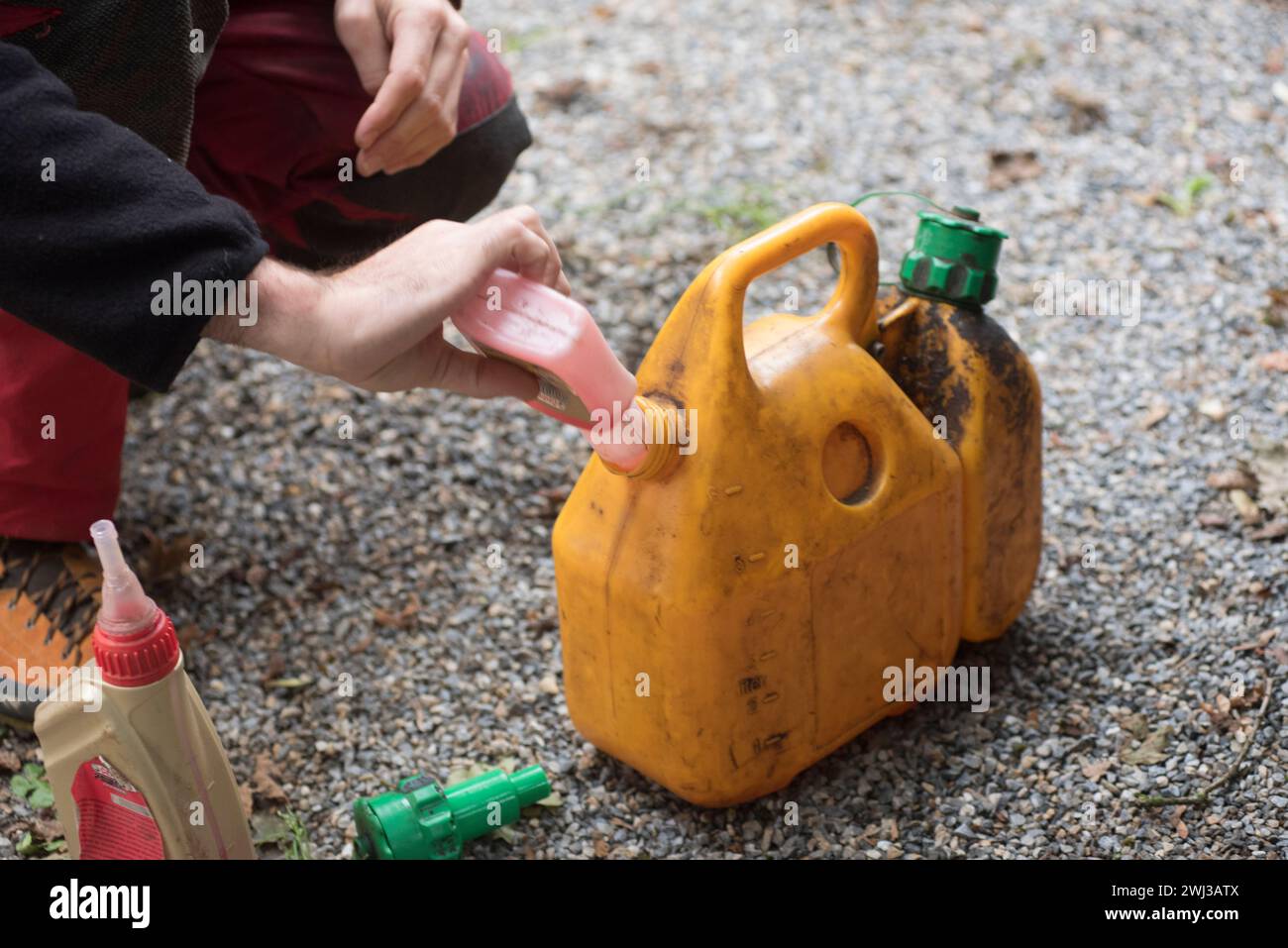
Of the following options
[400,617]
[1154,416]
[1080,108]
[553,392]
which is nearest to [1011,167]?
[1080,108]

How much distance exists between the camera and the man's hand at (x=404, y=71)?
1.41m

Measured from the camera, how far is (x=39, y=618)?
153 cm

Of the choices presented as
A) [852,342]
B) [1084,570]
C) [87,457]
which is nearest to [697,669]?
[852,342]

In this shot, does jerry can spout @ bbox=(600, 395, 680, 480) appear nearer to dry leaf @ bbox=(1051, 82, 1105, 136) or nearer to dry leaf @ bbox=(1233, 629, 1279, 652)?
dry leaf @ bbox=(1233, 629, 1279, 652)

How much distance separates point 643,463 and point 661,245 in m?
1.16

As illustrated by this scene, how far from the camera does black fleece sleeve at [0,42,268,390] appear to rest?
1.04 metres

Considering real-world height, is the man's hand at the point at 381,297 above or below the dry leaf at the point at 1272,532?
above

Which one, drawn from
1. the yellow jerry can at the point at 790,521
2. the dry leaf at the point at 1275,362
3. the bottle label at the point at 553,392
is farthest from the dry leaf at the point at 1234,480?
the bottle label at the point at 553,392

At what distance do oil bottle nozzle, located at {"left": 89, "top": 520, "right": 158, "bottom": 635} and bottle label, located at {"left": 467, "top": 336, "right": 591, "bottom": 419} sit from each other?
0.32 metres

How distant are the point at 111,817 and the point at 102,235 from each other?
507 millimetres

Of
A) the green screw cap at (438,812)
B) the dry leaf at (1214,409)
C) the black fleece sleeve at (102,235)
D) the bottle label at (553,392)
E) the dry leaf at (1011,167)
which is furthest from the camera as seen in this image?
the dry leaf at (1011,167)

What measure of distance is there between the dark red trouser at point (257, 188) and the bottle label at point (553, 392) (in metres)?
0.56

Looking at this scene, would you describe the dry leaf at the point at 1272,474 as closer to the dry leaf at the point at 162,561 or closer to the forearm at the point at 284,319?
the forearm at the point at 284,319
